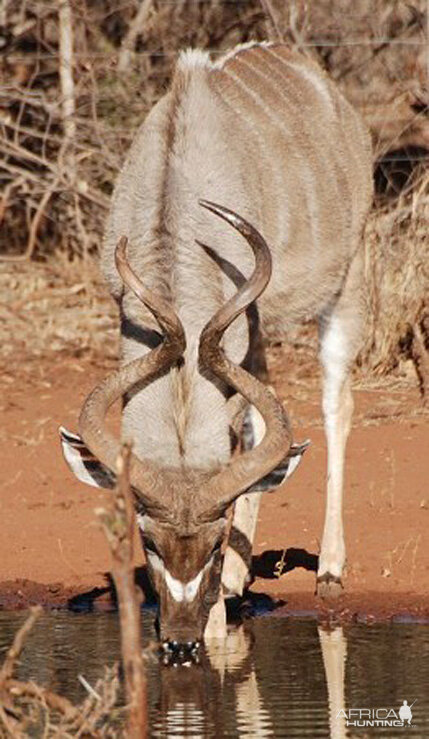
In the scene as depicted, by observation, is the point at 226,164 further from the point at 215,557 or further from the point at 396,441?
the point at 396,441

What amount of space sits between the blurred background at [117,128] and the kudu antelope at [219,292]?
2827mm

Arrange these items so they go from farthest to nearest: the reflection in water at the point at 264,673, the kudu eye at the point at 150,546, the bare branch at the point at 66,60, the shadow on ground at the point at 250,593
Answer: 1. the bare branch at the point at 66,60
2. the shadow on ground at the point at 250,593
3. the kudu eye at the point at 150,546
4. the reflection in water at the point at 264,673

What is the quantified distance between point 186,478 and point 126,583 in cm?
318

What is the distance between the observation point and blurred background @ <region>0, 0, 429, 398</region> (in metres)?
12.9

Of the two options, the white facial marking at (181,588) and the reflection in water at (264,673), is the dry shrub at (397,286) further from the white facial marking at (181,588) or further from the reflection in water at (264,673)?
the white facial marking at (181,588)

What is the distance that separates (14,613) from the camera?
852 cm

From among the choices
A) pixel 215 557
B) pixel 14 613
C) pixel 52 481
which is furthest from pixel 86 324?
pixel 215 557

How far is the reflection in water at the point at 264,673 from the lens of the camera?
6.61 meters

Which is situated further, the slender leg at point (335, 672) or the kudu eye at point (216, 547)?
the kudu eye at point (216, 547)

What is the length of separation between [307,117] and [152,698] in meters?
3.66

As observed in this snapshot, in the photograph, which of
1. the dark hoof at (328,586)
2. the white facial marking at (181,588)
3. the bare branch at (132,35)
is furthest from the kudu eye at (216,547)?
the bare branch at (132,35)

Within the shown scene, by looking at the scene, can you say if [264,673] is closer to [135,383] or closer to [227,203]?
[135,383]

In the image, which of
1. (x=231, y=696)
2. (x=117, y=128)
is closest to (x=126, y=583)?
(x=231, y=696)

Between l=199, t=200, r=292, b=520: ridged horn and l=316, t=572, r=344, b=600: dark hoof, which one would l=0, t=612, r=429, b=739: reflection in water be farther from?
l=199, t=200, r=292, b=520: ridged horn
